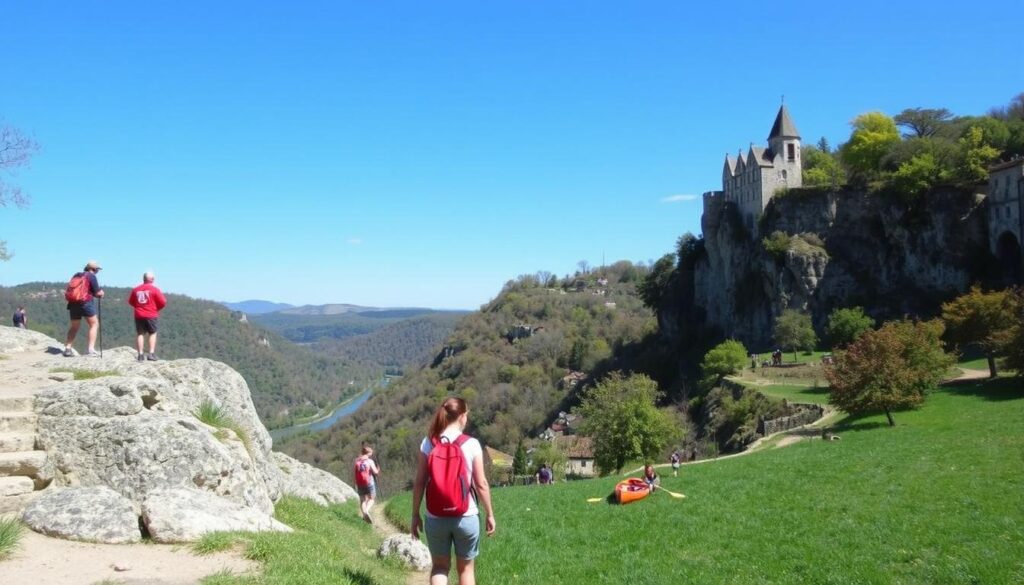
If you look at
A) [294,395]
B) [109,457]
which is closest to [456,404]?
[109,457]

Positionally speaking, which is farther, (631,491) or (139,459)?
(631,491)

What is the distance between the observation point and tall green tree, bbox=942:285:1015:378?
36.0 metres

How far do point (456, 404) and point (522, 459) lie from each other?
4925cm

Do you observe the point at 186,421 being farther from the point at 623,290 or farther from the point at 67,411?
the point at 623,290

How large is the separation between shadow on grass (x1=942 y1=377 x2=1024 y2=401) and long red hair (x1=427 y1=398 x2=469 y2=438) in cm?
3072

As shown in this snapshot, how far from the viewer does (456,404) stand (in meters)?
7.18

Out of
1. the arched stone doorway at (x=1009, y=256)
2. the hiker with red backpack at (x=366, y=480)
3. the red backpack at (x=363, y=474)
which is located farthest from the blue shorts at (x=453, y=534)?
the arched stone doorway at (x=1009, y=256)

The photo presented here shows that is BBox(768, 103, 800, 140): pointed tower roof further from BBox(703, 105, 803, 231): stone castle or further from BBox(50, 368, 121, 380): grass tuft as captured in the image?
BBox(50, 368, 121, 380): grass tuft

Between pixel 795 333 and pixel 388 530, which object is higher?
pixel 795 333

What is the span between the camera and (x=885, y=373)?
100ft

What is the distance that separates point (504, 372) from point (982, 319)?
86.7 metres

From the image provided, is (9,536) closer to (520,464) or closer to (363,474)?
(363,474)

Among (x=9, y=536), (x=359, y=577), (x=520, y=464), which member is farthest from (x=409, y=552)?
(x=520, y=464)

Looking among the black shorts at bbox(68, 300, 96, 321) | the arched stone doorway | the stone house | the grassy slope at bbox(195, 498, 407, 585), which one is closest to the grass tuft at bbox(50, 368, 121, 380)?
the black shorts at bbox(68, 300, 96, 321)
